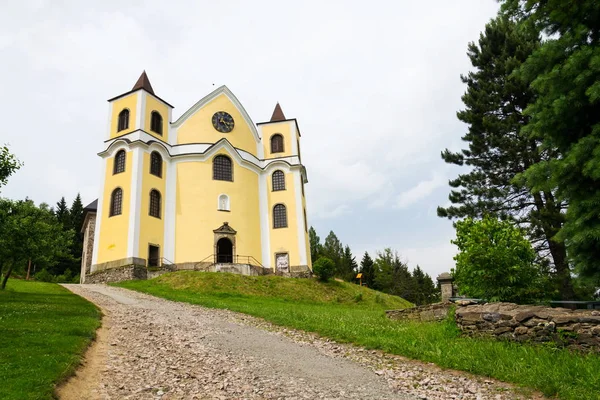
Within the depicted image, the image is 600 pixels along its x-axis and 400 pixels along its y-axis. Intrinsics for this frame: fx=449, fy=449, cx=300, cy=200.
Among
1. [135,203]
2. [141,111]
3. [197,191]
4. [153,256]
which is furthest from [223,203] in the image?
[141,111]

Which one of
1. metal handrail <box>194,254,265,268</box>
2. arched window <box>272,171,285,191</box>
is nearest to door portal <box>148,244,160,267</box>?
metal handrail <box>194,254,265,268</box>

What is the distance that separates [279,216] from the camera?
3559 cm

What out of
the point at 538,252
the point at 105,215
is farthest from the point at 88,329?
the point at 105,215

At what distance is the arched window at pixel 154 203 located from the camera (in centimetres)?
3123

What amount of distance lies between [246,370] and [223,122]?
99.9ft

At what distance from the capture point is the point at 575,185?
859 cm

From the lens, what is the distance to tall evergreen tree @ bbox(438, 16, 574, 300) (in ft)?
65.2

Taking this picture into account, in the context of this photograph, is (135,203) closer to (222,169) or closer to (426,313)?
(222,169)

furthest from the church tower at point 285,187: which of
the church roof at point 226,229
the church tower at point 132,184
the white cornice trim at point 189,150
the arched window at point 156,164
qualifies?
the arched window at point 156,164

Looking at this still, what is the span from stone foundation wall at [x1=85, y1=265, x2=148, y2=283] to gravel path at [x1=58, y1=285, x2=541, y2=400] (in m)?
16.7

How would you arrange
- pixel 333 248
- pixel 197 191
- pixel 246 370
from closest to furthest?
pixel 246 370
pixel 197 191
pixel 333 248

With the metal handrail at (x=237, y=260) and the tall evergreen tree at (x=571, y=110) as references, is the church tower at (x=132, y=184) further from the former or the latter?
the tall evergreen tree at (x=571, y=110)

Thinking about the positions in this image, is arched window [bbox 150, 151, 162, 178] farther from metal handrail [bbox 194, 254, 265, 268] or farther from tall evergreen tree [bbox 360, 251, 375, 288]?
tall evergreen tree [bbox 360, 251, 375, 288]

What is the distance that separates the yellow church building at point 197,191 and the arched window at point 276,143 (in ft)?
0.28
